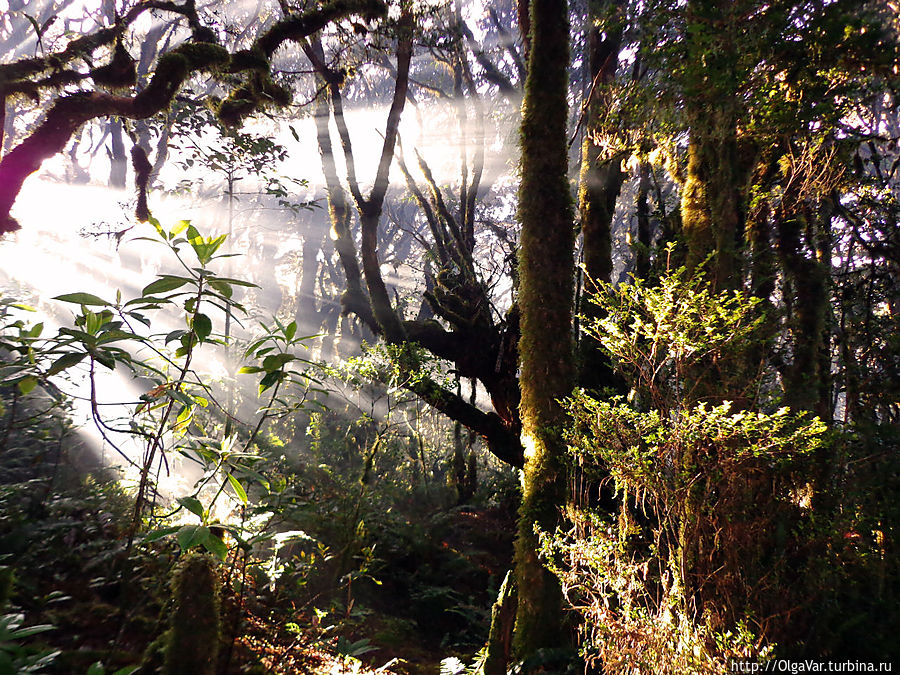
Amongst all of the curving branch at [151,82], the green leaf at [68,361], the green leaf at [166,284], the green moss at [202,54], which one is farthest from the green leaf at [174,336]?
the green moss at [202,54]

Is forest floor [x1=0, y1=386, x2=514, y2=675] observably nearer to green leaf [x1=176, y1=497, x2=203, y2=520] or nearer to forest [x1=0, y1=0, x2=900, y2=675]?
forest [x1=0, y1=0, x2=900, y2=675]

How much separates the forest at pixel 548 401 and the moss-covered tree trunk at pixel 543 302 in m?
0.03

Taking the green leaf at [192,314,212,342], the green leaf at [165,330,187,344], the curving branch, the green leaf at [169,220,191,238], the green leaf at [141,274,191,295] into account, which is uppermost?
the curving branch

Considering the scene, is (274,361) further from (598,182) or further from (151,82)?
(598,182)

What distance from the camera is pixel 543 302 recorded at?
4328mm

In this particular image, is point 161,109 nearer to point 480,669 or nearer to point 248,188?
point 480,669

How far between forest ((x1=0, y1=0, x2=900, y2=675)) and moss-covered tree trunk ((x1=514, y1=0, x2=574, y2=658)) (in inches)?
1.1

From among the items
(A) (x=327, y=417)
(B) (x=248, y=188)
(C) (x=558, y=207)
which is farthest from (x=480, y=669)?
(B) (x=248, y=188)

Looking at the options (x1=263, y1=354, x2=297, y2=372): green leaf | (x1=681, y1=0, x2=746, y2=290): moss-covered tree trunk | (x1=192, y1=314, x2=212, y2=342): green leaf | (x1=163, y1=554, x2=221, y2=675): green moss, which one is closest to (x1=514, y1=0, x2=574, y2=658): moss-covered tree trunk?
(x1=681, y1=0, x2=746, y2=290): moss-covered tree trunk

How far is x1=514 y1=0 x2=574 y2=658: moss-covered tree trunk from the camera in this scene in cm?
366

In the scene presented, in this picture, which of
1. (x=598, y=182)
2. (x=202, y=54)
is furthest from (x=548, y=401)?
(x=202, y=54)

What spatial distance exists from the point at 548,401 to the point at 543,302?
37.1 inches

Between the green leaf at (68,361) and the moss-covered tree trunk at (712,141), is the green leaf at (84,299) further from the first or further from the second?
the moss-covered tree trunk at (712,141)

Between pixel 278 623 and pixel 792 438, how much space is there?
3.73 meters
